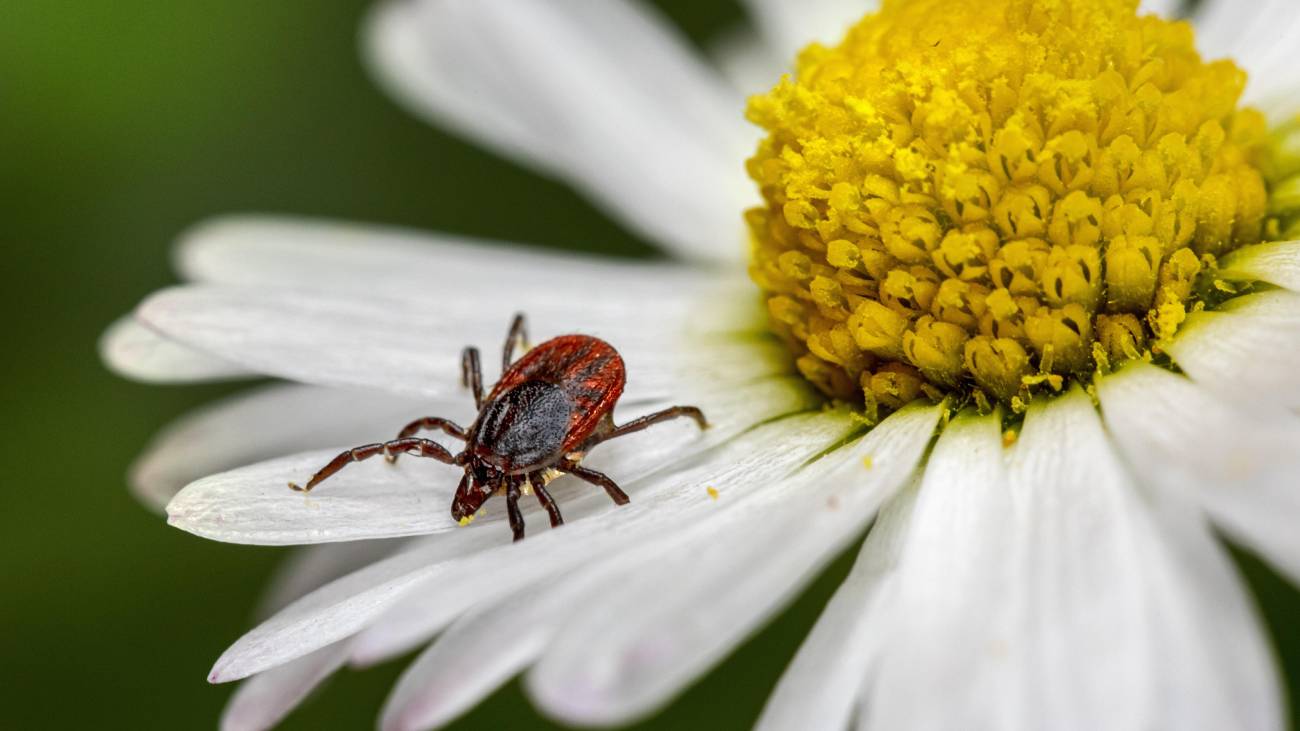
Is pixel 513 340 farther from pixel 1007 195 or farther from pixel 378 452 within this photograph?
pixel 1007 195

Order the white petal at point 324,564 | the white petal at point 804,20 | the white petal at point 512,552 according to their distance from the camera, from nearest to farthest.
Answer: the white petal at point 512,552, the white petal at point 324,564, the white petal at point 804,20

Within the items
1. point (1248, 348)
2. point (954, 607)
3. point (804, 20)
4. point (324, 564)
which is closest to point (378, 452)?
point (324, 564)

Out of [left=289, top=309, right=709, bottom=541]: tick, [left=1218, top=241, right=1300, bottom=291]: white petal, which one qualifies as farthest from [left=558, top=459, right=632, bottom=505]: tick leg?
[left=1218, top=241, right=1300, bottom=291]: white petal

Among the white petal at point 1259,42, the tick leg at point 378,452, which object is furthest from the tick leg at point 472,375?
the white petal at point 1259,42

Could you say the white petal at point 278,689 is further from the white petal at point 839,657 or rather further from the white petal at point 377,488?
the white petal at point 839,657

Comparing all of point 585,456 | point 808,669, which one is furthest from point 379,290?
point 808,669

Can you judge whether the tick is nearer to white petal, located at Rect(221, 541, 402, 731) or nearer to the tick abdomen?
the tick abdomen
